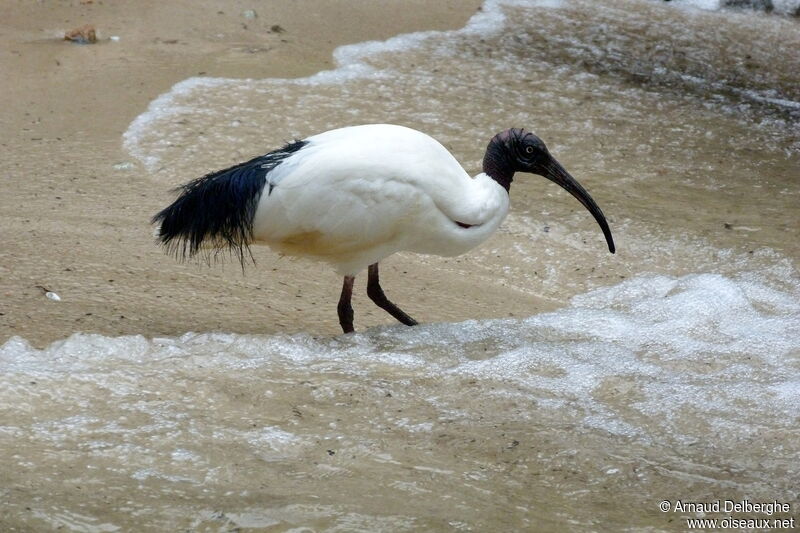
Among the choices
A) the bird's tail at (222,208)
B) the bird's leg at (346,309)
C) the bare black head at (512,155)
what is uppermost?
the bare black head at (512,155)

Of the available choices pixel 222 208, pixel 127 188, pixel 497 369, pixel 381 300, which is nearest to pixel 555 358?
pixel 497 369

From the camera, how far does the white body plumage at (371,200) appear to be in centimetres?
469

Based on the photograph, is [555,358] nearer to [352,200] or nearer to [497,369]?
A: [497,369]

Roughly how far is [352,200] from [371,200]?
82mm

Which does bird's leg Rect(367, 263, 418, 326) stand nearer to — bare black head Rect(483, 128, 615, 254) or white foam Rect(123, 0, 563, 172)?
bare black head Rect(483, 128, 615, 254)

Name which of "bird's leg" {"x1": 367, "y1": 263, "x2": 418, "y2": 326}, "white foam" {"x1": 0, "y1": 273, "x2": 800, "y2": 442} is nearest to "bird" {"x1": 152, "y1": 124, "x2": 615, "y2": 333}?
"bird's leg" {"x1": 367, "y1": 263, "x2": 418, "y2": 326}

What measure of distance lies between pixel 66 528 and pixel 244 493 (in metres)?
0.53

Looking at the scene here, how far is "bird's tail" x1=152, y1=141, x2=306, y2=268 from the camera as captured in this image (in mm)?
4793

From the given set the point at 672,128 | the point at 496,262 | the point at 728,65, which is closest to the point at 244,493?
the point at 496,262

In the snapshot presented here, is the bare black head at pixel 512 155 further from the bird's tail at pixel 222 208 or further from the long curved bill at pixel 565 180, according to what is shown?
the bird's tail at pixel 222 208

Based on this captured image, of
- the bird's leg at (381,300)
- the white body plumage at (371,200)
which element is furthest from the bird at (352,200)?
the bird's leg at (381,300)

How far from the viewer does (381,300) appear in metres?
5.20

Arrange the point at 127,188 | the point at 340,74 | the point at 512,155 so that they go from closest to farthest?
the point at 512,155
the point at 127,188
the point at 340,74

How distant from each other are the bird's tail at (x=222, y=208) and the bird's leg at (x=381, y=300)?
63 centimetres
